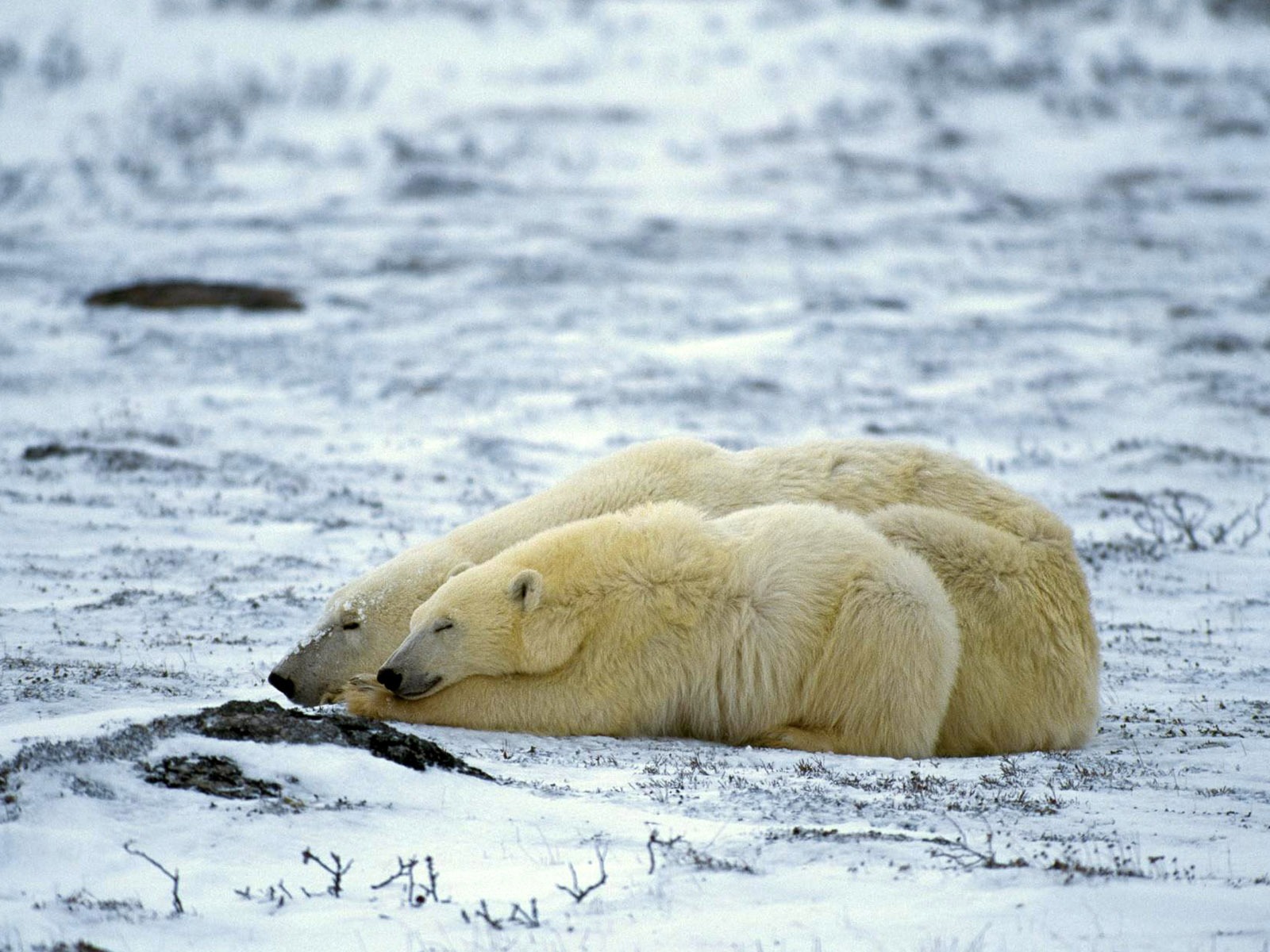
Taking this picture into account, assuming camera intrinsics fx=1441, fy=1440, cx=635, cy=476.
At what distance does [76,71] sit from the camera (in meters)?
27.0

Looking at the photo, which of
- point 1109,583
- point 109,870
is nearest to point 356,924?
point 109,870

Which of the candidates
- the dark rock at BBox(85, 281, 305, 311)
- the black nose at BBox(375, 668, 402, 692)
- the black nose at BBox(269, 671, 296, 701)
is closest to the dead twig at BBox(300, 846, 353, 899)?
the black nose at BBox(375, 668, 402, 692)

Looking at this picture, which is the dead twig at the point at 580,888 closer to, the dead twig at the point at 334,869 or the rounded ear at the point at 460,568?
the dead twig at the point at 334,869

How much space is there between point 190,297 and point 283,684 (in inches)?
449

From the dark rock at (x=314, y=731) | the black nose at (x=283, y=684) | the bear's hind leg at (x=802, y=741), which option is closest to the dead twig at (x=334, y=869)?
the dark rock at (x=314, y=731)

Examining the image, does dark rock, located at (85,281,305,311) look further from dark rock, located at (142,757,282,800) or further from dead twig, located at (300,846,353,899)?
dead twig, located at (300,846,353,899)

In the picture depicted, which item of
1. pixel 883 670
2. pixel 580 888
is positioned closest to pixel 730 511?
pixel 883 670

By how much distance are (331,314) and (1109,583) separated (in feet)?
33.4

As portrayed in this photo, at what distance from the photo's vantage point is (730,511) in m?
5.91

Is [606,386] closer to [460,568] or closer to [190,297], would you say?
[190,297]

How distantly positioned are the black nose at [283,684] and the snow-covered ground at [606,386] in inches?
5.8

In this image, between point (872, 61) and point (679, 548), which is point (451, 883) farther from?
point (872, 61)

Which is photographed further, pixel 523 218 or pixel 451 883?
pixel 523 218

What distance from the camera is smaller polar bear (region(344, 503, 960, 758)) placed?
4984mm
